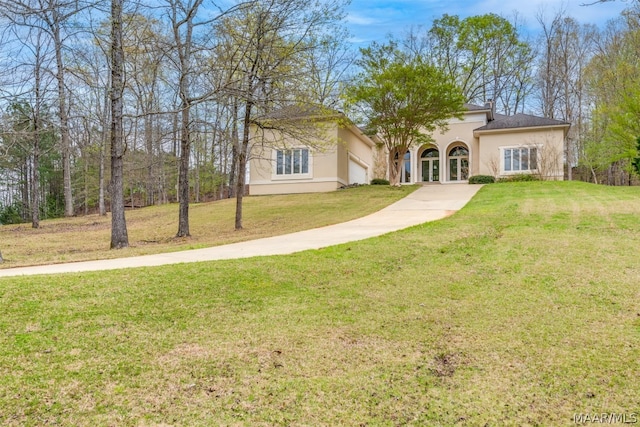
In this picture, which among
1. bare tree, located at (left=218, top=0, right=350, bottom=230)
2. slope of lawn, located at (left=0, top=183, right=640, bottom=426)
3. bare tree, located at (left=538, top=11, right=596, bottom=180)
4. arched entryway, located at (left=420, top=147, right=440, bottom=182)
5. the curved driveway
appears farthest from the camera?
bare tree, located at (left=538, top=11, right=596, bottom=180)

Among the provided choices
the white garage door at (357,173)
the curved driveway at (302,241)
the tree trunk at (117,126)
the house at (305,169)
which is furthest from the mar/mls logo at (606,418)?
the white garage door at (357,173)

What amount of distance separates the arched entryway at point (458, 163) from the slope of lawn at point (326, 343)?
23.3 meters

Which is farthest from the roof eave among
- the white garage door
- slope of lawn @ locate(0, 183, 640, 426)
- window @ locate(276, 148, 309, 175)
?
slope of lawn @ locate(0, 183, 640, 426)

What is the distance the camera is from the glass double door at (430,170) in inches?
1182

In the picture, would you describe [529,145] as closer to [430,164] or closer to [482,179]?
[482,179]

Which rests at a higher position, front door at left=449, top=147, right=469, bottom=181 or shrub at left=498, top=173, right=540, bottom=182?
front door at left=449, top=147, right=469, bottom=181

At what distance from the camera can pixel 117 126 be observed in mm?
10047

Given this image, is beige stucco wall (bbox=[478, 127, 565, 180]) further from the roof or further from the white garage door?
the white garage door

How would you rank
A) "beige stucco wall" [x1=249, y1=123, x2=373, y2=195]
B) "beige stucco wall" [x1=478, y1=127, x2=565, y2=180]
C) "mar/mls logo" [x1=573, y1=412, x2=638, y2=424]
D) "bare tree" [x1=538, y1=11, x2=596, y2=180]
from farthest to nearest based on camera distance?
"bare tree" [x1=538, y1=11, x2=596, y2=180] < "beige stucco wall" [x1=478, y1=127, x2=565, y2=180] < "beige stucco wall" [x1=249, y1=123, x2=373, y2=195] < "mar/mls logo" [x1=573, y1=412, x2=638, y2=424]

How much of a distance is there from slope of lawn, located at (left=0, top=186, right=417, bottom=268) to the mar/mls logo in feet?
25.7

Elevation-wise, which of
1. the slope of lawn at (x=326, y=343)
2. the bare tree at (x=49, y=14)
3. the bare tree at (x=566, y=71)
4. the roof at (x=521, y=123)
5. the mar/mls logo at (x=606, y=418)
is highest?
the bare tree at (x=566, y=71)

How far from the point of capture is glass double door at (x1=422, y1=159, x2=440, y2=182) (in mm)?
30031

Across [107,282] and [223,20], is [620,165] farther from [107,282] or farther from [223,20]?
[107,282]

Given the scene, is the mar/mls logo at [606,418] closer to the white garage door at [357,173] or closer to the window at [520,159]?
A: the white garage door at [357,173]
